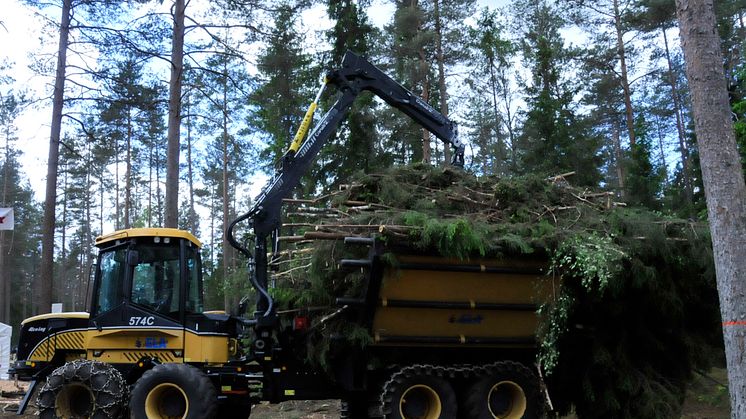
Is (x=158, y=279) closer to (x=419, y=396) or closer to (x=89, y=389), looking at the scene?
(x=89, y=389)

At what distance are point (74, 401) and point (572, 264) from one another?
20.6ft

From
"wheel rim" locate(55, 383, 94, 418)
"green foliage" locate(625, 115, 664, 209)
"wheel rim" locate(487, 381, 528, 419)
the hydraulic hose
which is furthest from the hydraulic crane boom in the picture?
"green foliage" locate(625, 115, 664, 209)

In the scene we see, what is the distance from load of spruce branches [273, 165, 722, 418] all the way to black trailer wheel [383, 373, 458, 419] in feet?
2.37

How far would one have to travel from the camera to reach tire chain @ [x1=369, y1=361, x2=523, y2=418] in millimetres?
7055

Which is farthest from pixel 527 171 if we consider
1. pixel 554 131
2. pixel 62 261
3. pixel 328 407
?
pixel 62 261

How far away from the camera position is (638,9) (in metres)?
22.0

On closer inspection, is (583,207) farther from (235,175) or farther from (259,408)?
(235,175)

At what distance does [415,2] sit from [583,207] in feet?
51.7

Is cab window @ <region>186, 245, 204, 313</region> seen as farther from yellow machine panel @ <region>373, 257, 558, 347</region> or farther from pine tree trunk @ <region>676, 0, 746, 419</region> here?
pine tree trunk @ <region>676, 0, 746, 419</region>

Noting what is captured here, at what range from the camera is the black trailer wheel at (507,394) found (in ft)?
24.1

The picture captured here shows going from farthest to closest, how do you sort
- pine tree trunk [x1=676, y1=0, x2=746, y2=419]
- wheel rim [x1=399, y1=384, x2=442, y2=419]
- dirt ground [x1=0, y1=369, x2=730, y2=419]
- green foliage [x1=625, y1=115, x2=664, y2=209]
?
green foliage [x1=625, y1=115, x2=664, y2=209] → dirt ground [x1=0, y1=369, x2=730, y2=419] → wheel rim [x1=399, y1=384, x2=442, y2=419] → pine tree trunk [x1=676, y1=0, x2=746, y2=419]

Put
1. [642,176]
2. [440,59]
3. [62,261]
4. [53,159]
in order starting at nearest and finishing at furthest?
[53,159] → [642,176] → [440,59] → [62,261]

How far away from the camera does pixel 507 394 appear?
7.57 meters

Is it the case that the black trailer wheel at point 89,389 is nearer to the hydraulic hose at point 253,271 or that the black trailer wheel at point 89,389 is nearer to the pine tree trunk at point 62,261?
the hydraulic hose at point 253,271
